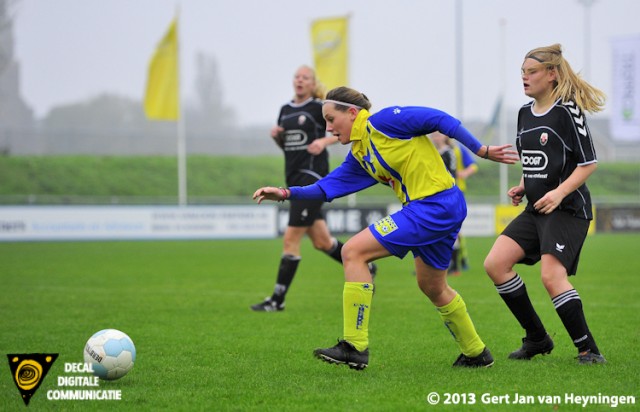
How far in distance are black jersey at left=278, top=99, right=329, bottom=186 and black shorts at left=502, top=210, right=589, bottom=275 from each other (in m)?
4.22

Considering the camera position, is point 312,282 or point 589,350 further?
point 312,282

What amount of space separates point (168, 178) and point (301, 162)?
114 feet

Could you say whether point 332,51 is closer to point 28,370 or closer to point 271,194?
point 271,194

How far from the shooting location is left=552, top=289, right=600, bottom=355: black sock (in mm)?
6234

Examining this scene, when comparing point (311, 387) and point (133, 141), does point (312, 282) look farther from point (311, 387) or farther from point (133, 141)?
point (133, 141)

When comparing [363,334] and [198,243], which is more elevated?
[363,334]

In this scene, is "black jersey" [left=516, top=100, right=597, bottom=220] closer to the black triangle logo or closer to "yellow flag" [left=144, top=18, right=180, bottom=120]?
the black triangle logo

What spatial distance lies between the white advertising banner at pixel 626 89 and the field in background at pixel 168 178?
877 centimetres

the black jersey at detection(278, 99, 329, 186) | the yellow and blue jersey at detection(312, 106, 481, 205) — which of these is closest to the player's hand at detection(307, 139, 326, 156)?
the black jersey at detection(278, 99, 329, 186)

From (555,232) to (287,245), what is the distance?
4541 millimetres

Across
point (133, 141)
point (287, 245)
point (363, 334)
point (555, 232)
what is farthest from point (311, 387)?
point (133, 141)

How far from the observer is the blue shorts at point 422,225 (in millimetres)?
5895

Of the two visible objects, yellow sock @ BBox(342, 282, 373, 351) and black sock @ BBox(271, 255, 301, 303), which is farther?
black sock @ BBox(271, 255, 301, 303)

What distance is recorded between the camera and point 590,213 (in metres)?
6.42
